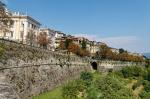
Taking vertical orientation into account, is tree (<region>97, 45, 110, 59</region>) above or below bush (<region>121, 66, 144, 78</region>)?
above

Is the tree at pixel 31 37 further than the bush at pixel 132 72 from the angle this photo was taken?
No

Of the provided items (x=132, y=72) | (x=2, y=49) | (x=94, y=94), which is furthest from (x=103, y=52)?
(x=2, y=49)

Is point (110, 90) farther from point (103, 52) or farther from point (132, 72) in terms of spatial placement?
point (103, 52)

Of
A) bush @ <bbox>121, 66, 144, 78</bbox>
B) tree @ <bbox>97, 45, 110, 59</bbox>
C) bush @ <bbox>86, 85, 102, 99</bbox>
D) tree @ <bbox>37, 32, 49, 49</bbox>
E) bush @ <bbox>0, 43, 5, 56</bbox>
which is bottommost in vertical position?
bush @ <bbox>86, 85, 102, 99</bbox>

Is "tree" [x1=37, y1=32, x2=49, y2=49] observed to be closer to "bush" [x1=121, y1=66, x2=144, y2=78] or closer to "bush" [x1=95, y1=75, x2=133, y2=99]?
"bush" [x1=121, y1=66, x2=144, y2=78]

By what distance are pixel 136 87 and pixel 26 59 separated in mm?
28480

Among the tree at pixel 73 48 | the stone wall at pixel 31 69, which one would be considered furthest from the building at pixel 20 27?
the stone wall at pixel 31 69

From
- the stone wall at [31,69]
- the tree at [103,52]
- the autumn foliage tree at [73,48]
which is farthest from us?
the tree at [103,52]

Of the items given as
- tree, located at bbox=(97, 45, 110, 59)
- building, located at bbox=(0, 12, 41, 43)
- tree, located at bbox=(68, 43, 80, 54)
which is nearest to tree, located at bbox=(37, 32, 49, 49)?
building, located at bbox=(0, 12, 41, 43)

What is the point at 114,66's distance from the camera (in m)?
98.3

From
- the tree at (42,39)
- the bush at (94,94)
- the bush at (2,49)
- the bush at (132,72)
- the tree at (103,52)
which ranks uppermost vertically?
the tree at (42,39)

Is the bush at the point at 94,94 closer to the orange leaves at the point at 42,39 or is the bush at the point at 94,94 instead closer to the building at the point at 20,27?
the building at the point at 20,27

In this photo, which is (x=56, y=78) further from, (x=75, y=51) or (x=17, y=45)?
(x=75, y=51)

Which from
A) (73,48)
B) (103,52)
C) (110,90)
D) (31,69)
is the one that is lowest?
(110,90)
